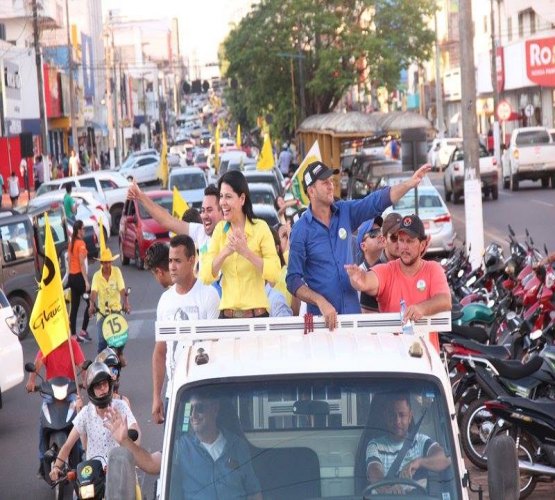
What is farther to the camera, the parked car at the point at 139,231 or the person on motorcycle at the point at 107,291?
the parked car at the point at 139,231

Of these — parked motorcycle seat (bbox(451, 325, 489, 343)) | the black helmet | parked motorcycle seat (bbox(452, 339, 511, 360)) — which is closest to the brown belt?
the black helmet

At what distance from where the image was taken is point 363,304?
8.56m

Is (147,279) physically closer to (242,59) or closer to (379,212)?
(379,212)

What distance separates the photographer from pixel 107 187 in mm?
41594

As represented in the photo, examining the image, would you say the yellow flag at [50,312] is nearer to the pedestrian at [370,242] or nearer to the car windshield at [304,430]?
the pedestrian at [370,242]

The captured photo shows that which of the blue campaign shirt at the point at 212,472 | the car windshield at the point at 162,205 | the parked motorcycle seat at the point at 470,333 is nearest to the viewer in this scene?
the blue campaign shirt at the point at 212,472

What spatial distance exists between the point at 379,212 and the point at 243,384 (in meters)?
2.81

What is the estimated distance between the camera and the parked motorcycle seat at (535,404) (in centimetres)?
927

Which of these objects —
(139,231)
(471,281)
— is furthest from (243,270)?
(139,231)

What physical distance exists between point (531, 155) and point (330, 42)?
714 inches

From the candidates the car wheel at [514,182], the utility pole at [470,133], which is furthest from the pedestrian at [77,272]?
the car wheel at [514,182]

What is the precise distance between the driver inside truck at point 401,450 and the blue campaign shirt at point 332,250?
2.46 m

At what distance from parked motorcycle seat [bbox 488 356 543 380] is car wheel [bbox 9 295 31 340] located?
11763 millimetres

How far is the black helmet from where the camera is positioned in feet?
27.2
